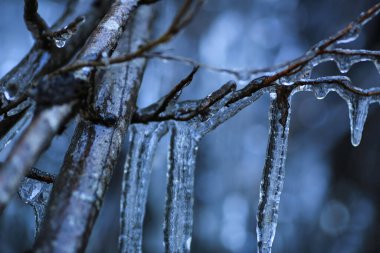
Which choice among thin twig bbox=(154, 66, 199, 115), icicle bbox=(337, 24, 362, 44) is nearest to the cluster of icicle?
thin twig bbox=(154, 66, 199, 115)

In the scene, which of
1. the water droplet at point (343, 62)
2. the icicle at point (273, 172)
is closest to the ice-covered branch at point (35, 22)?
the icicle at point (273, 172)

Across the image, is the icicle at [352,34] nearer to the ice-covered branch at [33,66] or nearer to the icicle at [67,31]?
the icicle at [67,31]

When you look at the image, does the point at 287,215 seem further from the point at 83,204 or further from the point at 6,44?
the point at 83,204

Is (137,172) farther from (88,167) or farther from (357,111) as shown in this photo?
(357,111)

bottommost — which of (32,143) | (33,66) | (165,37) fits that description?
(32,143)

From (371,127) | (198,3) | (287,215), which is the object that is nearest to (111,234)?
(287,215)

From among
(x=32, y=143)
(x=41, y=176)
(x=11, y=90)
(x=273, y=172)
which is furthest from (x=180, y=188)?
(x=32, y=143)

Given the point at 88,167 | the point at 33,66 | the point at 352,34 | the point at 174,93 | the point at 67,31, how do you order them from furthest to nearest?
1. the point at 33,66
2. the point at 67,31
3. the point at 174,93
4. the point at 352,34
5. the point at 88,167
